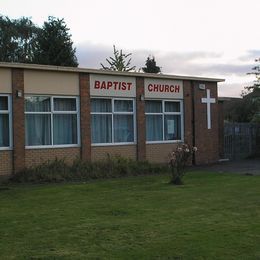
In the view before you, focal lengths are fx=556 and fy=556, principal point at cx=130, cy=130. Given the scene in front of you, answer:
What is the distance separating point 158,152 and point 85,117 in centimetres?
429

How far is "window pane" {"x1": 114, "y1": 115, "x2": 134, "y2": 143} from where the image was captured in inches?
880

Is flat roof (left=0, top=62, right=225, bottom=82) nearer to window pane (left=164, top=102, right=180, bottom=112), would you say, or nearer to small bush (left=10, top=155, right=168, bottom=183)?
window pane (left=164, top=102, right=180, bottom=112)

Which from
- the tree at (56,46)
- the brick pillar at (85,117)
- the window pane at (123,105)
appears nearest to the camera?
the brick pillar at (85,117)

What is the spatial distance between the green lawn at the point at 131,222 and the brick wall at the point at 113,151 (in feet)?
17.0

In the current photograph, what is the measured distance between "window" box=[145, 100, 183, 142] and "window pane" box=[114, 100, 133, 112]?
0.89m

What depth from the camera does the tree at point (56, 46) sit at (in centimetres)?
4556

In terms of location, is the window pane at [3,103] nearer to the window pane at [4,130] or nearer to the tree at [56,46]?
the window pane at [4,130]

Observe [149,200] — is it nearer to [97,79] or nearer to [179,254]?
[179,254]

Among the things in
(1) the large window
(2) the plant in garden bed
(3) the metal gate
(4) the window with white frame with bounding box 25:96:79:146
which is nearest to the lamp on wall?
(4) the window with white frame with bounding box 25:96:79:146

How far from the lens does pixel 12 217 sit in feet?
34.6

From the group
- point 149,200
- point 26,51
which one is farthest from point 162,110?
point 26,51

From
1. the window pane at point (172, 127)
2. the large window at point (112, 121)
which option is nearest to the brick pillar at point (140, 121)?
the large window at point (112, 121)

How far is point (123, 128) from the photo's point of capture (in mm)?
22609

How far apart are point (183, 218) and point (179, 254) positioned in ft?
9.25
